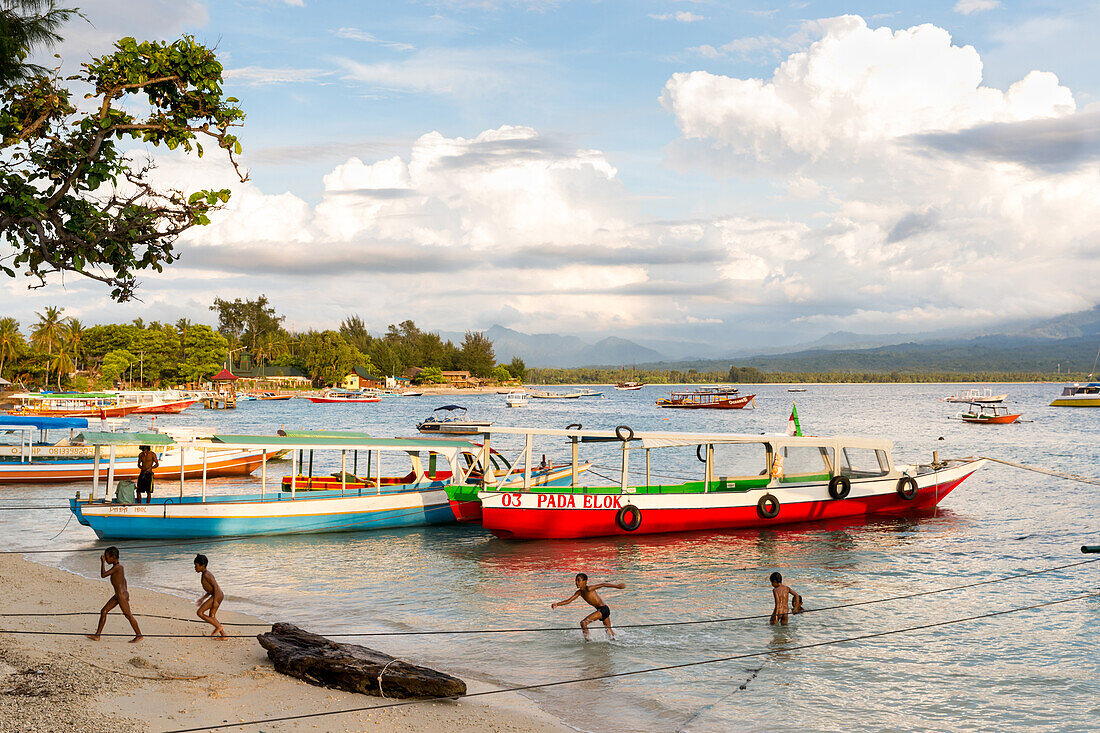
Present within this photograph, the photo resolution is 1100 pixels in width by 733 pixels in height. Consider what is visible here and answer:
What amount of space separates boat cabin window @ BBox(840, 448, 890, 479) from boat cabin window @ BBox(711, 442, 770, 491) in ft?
9.15

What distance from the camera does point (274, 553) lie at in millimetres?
22641

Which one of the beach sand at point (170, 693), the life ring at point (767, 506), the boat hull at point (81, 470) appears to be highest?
the life ring at point (767, 506)

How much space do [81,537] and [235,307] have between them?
177292 millimetres

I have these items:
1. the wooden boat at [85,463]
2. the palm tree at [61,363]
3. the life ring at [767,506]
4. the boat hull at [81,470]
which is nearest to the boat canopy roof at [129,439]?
the wooden boat at [85,463]

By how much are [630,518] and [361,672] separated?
45.3 feet

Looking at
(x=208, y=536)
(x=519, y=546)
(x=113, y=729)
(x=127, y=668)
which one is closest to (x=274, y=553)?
(x=208, y=536)

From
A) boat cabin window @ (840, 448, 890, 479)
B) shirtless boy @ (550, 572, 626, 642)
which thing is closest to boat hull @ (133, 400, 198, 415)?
boat cabin window @ (840, 448, 890, 479)

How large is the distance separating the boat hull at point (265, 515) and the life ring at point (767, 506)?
376 inches

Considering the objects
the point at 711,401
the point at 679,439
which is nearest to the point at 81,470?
the point at 679,439

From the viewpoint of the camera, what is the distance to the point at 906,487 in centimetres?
2823

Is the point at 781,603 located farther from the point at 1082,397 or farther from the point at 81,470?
the point at 1082,397

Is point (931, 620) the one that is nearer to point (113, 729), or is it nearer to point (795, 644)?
point (795, 644)

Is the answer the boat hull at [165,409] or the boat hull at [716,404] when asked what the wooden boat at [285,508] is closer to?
the boat hull at [165,409]

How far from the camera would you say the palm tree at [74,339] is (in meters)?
110
